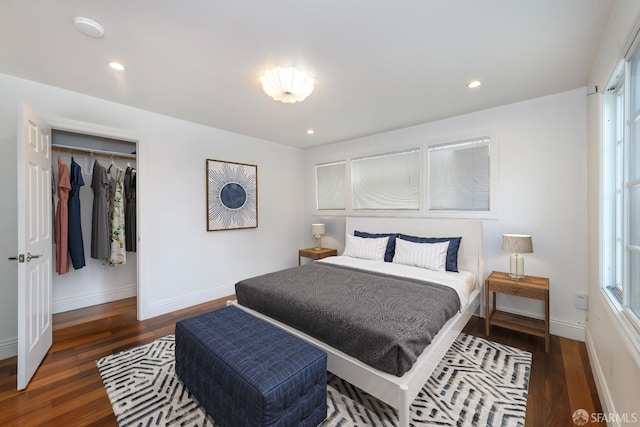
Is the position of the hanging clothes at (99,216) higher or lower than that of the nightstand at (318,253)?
higher

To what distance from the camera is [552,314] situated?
2727 millimetres

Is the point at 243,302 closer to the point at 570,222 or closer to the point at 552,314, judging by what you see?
the point at 552,314

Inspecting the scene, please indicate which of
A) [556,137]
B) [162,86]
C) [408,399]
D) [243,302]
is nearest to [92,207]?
[162,86]

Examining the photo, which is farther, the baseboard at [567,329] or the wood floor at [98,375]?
the baseboard at [567,329]

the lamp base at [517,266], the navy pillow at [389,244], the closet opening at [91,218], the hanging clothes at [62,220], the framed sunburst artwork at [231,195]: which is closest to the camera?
the lamp base at [517,266]

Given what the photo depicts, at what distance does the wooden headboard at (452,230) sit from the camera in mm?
3029

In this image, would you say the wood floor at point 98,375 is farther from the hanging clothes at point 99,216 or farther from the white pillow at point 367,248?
the white pillow at point 367,248

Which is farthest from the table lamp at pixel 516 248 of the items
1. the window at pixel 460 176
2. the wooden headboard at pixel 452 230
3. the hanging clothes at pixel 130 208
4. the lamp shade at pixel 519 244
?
the hanging clothes at pixel 130 208

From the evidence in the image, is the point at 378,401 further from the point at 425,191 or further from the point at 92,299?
the point at 92,299

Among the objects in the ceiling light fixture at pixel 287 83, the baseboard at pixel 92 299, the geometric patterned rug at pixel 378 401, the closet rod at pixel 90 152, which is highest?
the ceiling light fixture at pixel 287 83

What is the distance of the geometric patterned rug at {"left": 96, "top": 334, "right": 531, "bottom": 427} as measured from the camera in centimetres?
165

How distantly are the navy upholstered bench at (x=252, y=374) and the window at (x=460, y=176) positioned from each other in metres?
2.62

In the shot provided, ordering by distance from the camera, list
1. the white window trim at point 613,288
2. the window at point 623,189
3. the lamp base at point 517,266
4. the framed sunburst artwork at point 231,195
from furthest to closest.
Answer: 1. the framed sunburst artwork at point 231,195
2. the lamp base at point 517,266
3. the window at point 623,189
4. the white window trim at point 613,288

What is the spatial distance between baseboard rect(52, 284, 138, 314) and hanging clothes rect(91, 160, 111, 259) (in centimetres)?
60
